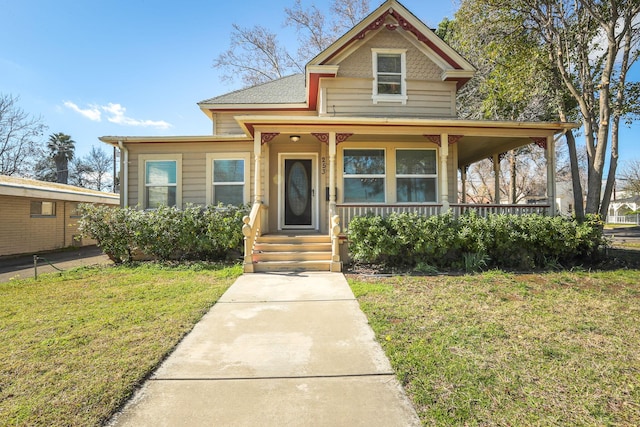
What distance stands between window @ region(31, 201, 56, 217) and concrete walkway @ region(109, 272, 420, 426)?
1316 centimetres

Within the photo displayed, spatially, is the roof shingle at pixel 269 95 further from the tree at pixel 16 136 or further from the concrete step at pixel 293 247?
the tree at pixel 16 136

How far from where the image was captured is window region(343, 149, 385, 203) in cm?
891

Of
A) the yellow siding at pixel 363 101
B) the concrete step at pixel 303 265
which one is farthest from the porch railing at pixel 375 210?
the yellow siding at pixel 363 101

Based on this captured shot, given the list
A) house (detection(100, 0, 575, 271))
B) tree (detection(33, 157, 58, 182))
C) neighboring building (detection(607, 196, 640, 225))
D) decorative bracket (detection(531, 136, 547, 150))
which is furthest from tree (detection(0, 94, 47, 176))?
neighboring building (detection(607, 196, 640, 225))

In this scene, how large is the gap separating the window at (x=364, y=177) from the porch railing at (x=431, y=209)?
0.86m

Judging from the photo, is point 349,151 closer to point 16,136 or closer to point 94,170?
point 16,136

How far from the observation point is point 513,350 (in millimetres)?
2986

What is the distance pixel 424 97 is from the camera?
9453mm

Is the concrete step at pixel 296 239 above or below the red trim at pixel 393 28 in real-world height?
below

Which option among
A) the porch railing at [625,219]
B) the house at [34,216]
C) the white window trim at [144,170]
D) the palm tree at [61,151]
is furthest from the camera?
the porch railing at [625,219]

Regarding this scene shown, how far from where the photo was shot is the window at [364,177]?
8.91m

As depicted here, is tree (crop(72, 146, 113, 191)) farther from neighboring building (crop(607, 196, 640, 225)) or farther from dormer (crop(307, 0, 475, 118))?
neighboring building (crop(607, 196, 640, 225))

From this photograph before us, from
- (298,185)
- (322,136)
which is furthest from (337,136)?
(298,185)

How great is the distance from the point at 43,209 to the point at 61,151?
28823 millimetres
